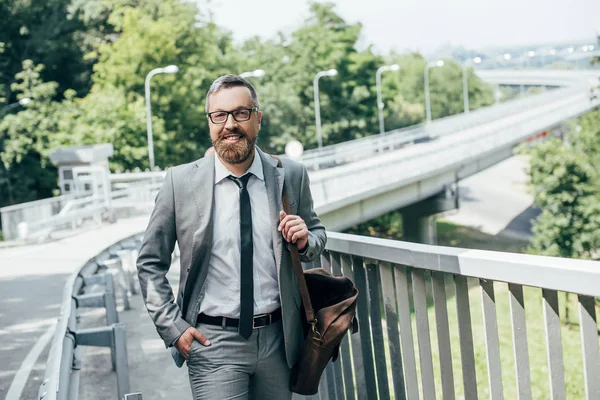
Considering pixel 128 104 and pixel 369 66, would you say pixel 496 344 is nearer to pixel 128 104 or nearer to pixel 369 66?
pixel 128 104

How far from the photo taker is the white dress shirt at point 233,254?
9.89 feet

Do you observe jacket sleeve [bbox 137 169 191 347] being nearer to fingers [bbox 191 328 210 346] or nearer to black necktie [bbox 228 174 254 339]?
fingers [bbox 191 328 210 346]

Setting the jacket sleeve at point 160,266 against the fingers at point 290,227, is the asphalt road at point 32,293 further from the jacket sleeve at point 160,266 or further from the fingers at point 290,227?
the fingers at point 290,227

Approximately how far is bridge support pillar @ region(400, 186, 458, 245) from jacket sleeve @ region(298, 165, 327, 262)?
36518mm

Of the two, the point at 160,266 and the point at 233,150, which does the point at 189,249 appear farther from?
the point at 233,150

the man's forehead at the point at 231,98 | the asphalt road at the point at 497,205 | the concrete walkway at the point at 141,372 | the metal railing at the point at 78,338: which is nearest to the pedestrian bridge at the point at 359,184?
the asphalt road at the point at 497,205

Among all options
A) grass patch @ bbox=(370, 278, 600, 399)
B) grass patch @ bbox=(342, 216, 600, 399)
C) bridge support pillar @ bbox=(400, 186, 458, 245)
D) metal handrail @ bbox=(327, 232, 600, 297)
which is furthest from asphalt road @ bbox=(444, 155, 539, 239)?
metal handrail @ bbox=(327, 232, 600, 297)

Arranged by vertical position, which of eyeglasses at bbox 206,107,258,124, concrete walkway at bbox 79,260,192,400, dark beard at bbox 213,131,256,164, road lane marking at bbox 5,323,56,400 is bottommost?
road lane marking at bbox 5,323,56,400

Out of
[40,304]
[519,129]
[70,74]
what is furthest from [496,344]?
[70,74]

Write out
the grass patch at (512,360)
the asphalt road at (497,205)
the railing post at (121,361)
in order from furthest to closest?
the asphalt road at (497,205) → the grass patch at (512,360) → the railing post at (121,361)

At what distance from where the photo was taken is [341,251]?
377 centimetres

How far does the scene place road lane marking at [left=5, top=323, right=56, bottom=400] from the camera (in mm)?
6126

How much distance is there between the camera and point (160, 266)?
10.2ft

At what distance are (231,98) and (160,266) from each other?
69 cm
